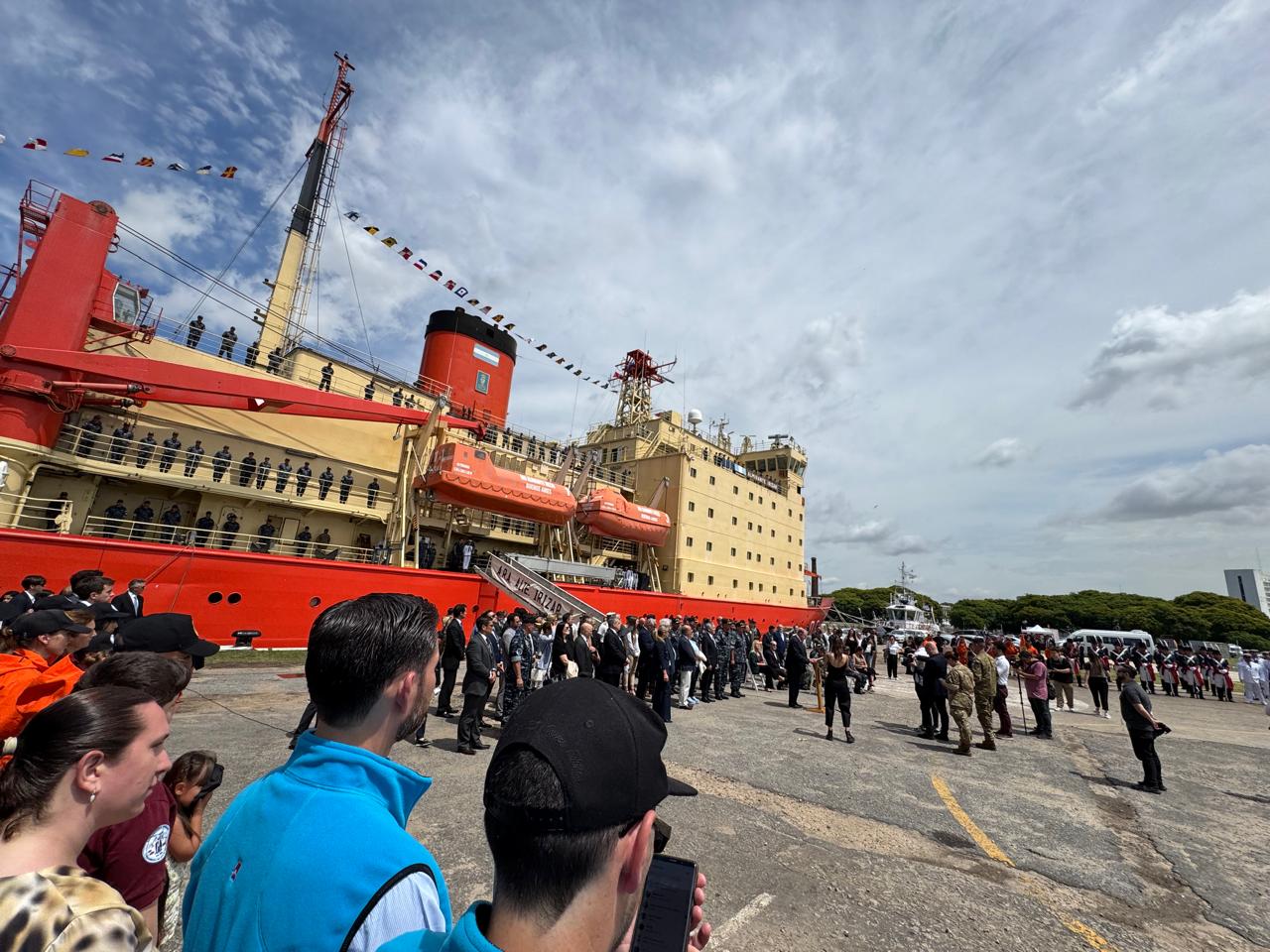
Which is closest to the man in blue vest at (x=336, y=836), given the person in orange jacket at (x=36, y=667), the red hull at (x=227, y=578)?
the person in orange jacket at (x=36, y=667)

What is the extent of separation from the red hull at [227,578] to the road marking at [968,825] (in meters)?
11.5

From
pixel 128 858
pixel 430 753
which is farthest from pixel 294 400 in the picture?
pixel 128 858

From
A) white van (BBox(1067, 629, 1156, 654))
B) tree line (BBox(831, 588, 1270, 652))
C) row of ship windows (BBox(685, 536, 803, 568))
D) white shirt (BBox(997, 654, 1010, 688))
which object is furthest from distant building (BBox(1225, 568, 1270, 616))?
white shirt (BBox(997, 654, 1010, 688))

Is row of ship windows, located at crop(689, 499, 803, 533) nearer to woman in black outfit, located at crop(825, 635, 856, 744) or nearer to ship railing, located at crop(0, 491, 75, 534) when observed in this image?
woman in black outfit, located at crop(825, 635, 856, 744)

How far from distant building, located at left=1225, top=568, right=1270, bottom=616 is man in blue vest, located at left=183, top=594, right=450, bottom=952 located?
507 feet

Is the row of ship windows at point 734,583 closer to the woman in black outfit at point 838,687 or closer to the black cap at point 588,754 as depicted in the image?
the woman in black outfit at point 838,687

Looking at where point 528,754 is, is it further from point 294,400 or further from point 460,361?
point 460,361

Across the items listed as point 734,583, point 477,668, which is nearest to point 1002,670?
point 477,668

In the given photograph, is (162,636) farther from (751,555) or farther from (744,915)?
(751,555)

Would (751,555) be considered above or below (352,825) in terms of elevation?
above

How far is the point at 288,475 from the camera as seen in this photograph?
14.0 m

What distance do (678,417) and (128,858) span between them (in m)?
28.3

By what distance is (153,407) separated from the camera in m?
12.7

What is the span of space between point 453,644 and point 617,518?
12.5 meters
